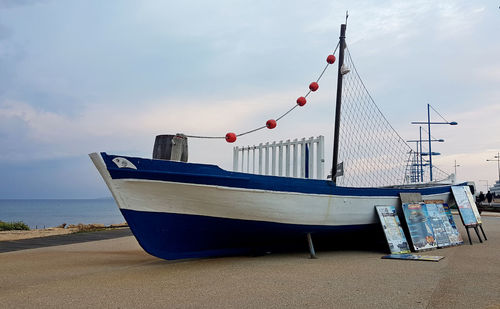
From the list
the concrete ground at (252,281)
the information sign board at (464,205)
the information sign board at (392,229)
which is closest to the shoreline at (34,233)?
the concrete ground at (252,281)

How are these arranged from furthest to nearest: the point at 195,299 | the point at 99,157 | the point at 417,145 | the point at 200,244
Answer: the point at 417,145
the point at 200,244
the point at 99,157
the point at 195,299

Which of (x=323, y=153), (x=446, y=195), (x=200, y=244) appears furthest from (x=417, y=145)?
(x=200, y=244)

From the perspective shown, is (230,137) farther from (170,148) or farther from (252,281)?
(252,281)

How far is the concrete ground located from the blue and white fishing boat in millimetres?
353

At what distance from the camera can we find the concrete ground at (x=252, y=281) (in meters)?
3.85

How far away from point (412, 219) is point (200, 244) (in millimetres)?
4426

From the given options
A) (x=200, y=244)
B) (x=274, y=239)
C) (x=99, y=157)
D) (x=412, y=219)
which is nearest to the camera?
(x=99, y=157)

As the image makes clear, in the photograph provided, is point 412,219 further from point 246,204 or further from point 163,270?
point 163,270

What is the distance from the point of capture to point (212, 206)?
5914 mm

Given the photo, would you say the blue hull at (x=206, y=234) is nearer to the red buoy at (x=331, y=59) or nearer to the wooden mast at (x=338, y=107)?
the wooden mast at (x=338, y=107)

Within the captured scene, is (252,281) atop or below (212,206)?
below

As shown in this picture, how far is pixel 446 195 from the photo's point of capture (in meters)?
9.66

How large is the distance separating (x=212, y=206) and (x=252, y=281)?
148 cm

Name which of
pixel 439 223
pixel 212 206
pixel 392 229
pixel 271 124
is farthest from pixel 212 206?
pixel 439 223
